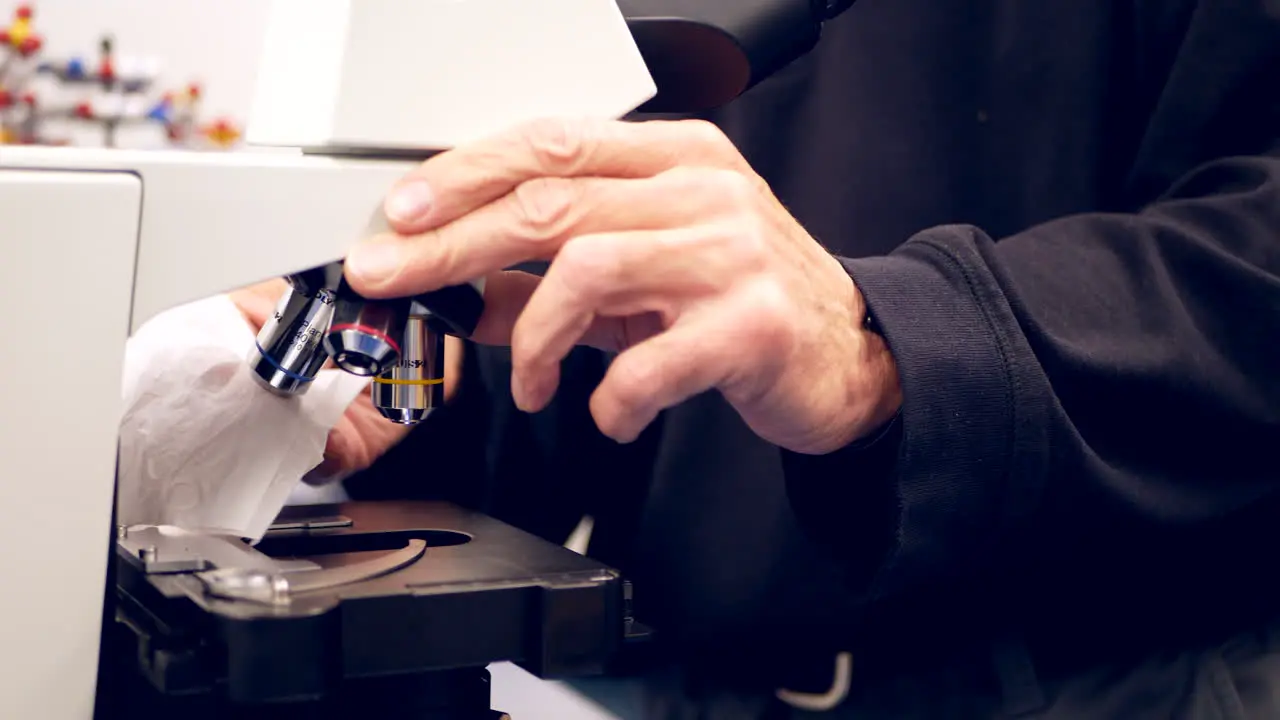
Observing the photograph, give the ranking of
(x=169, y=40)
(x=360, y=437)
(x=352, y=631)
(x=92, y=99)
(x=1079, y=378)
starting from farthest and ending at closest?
(x=169, y=40), (x=92, y=99), (x=360, y=437), (x=1079, y=378), (x=352, y=631)

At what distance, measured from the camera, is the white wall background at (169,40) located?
63.8 inches

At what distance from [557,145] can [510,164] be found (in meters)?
0.02

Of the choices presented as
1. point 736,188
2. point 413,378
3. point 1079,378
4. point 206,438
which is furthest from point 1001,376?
point 206,438

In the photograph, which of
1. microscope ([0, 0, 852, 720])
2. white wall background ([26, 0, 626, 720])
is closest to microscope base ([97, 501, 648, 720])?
microscope ([0, 0, 852, 720])

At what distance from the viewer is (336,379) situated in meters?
0.61

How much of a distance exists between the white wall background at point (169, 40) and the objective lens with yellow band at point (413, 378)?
1255 mm

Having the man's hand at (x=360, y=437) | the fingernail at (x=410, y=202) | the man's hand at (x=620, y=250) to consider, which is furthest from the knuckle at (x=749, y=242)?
the man's hand at (x=360, y=437)

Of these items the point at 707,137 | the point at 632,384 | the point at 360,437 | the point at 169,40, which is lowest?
the point at 360,437

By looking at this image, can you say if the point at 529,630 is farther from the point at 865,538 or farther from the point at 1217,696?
the point at 1217,696

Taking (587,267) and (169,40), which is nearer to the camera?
(587,267)

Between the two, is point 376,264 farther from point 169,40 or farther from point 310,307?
point 169,40

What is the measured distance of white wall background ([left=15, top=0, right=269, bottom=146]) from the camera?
1.62m

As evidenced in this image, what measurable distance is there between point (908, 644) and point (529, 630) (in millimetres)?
373

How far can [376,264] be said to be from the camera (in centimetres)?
43
